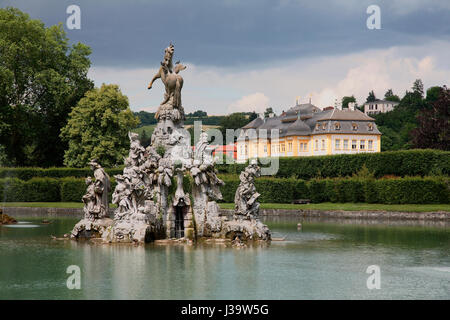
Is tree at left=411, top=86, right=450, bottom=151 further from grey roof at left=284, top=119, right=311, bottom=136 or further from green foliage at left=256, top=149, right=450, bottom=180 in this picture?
grey roof at left=284, top=119, right=311, bottom=136

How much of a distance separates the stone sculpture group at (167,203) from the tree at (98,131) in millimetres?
31092

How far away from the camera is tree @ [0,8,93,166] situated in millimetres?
56188

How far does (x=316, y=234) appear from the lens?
31922mm

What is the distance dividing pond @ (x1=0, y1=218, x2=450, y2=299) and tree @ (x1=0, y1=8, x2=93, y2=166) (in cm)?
3008

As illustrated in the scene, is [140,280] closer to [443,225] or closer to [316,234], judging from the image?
[316,234]

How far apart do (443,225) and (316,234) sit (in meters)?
10.3

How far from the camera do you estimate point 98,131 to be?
197ft

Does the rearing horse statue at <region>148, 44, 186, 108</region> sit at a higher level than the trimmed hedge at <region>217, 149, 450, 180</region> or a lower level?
higher

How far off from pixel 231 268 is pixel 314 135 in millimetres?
86805

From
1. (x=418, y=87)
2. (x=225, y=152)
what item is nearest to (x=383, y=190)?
(x=225, y=152)
